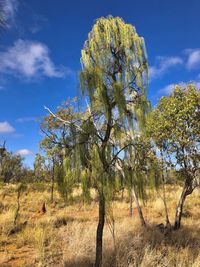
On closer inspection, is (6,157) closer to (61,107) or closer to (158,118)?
(61,107)

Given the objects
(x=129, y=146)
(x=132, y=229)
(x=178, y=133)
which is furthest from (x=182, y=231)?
(x=129, y=146)

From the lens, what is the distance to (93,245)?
28.6ft

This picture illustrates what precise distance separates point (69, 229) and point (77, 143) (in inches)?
245

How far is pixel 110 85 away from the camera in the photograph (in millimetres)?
6426

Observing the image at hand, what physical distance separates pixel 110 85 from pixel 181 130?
5489 millimetres

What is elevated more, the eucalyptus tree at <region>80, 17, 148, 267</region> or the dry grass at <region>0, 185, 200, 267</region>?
the eucalyptus tree at <region>80, 17, 148, 267</region>

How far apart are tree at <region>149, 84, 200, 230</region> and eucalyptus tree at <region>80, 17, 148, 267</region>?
4.59 meters

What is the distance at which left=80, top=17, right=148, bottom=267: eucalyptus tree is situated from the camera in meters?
6.16

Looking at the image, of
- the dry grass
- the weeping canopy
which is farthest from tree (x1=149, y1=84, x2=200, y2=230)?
the weeping canopy

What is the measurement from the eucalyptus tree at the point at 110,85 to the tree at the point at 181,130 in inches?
181

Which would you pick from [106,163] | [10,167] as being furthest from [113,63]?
[10,167]

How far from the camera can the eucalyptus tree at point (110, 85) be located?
616 centimetres

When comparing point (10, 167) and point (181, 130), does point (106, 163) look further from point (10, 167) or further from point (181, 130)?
point (10, 167)

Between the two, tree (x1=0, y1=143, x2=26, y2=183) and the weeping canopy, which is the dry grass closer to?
the weeping canopy
